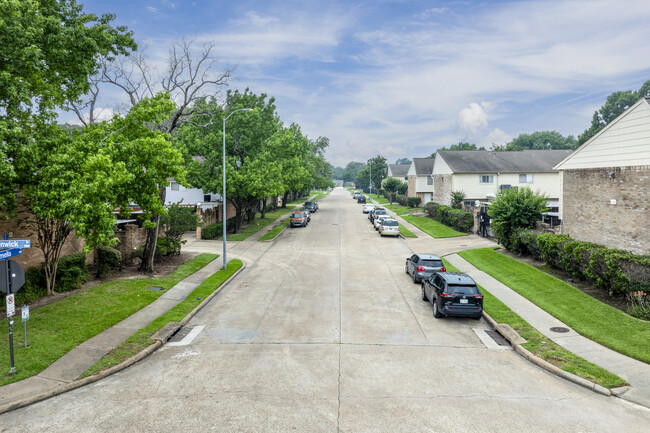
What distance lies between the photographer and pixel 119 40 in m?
18.0

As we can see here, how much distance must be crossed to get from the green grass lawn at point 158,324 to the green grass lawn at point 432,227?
67.7ft

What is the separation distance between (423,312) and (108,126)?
14.9 m

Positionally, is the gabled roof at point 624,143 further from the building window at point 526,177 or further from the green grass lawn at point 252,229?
the building window at point 526,177

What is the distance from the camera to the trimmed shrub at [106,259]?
65.7 feet

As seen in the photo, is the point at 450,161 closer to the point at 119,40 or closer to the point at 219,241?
the point at 219,241

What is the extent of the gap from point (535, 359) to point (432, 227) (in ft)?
102

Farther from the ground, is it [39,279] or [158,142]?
[158,142]

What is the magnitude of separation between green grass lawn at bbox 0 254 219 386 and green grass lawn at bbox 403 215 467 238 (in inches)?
943

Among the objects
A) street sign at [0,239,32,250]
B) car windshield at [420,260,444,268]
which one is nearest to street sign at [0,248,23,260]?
street sign at [0,239,32,250]

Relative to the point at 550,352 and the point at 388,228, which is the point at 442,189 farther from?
the point at 550,352

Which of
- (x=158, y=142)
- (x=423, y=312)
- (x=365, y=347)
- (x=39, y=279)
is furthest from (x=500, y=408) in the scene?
(x=39, y=279)

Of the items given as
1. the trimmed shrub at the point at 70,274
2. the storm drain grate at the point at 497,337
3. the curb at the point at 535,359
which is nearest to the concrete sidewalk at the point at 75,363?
the trimmed shrub at the point at 70,274

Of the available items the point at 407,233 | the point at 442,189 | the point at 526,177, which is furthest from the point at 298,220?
the point at 526,177

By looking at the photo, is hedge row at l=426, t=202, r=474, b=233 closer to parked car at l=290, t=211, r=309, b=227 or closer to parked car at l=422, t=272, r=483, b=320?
parked car at l=290, t=211, r=309, b=227
